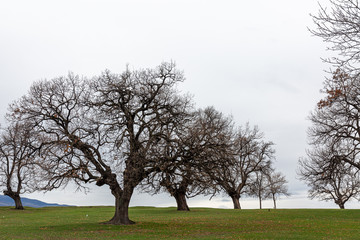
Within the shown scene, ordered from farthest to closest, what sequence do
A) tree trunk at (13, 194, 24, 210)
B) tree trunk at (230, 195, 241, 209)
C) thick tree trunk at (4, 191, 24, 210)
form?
tree trunk at (13, 194, 24, 210)
thick tree trunk at (4, 191, 24, 210)
tree trunk at (230, 195, 241, 209)

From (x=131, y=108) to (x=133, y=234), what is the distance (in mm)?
11195

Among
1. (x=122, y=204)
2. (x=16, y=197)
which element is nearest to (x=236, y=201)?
(x=122, y=204)

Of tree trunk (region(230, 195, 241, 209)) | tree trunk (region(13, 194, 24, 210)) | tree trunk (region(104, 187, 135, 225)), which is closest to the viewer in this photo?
tree trunk (region(104, 187, 135, 225))

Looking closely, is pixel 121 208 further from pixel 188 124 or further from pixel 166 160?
pixel 188 124

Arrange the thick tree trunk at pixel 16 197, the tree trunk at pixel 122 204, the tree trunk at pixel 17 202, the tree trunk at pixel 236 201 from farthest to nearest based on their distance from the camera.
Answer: the tree trunk at pixel 17 202
the thick tree trunk at pixel 16 197
the tree trunk at pixel 236 201
the tree trunk at pixel 122 204

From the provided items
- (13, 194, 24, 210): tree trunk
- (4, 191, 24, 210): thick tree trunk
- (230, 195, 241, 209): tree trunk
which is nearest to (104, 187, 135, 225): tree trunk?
(230, 195, 241, 209): tree trunk

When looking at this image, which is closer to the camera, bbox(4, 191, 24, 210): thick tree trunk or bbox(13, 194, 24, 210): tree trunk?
bbox(4, 191, 24, 210): thick tree trunk

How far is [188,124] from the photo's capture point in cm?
3005

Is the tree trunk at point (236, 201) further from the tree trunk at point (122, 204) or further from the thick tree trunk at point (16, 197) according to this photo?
the thick tree trunk at point (16, 197)

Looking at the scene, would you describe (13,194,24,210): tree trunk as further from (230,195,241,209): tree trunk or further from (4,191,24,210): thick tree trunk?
(230,195,241,209): tree trunk

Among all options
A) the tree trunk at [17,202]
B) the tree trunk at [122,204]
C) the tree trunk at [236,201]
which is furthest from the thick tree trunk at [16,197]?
the tree trunk at [122,204]

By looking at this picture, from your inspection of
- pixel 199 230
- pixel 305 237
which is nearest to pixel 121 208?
pixel 199 230

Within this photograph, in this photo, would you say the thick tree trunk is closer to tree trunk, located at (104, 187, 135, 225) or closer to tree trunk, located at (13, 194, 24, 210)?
tree trunk, located at (13, 194, 24, 210)

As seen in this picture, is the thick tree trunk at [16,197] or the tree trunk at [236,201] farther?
the thick tree trunk at [16,197]
